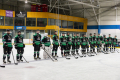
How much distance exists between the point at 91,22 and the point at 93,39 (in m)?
21.1

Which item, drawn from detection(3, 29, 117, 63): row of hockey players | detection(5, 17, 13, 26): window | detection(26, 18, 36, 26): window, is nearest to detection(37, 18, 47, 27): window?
detection(26, 18, 36, 26): window

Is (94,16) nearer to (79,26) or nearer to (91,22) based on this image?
(91,22)

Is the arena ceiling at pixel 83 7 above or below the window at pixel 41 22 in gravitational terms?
above

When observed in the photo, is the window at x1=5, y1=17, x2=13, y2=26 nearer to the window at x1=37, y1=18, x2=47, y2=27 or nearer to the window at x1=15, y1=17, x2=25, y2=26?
the window at x1=15, y1=17, x2=25, y2=26

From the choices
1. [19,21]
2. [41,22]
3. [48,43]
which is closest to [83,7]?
[41,22]

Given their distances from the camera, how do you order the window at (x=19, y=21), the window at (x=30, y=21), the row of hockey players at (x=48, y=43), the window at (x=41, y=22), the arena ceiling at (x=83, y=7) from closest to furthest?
the row of hockey players at (x=48, y=43)
the window at (x=19, y=21)
the window at (x=30, y=21)
the window at (x=41, y=22)
the arena ceiling at (x=83, y=7)

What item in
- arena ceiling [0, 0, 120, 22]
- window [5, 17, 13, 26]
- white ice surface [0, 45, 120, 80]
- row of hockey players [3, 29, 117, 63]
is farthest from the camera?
arena ceiling [0, 0, 120, 22]

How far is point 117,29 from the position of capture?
1186 inches

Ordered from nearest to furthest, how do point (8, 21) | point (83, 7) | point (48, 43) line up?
1. point (48, 43)
2. point (8, 21)
3. point (83, 7)

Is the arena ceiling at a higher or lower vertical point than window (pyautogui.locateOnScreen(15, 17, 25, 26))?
higher

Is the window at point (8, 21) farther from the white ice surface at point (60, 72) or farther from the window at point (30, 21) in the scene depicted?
the white ice surface at point (60, 72)

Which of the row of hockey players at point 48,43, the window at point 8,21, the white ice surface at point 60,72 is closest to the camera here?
the white ice surface at point 60,72

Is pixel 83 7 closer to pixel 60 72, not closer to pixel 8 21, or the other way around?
pixel 8 21

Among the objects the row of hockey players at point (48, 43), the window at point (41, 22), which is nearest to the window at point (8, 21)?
the window at point (41, 22)
